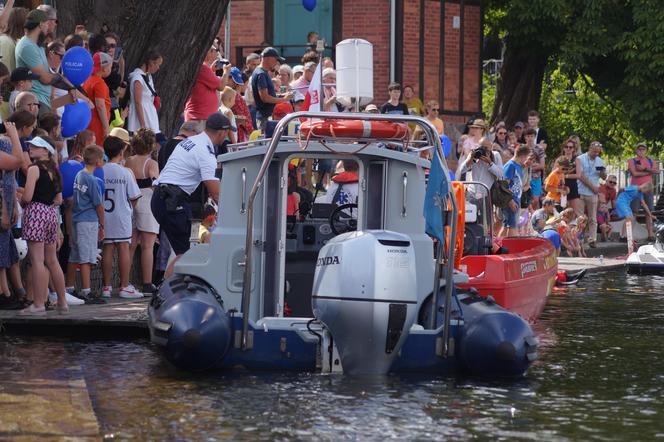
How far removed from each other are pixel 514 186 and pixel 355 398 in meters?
12.0

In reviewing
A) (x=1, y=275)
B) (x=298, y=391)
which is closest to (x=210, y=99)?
(x=1, y=275)

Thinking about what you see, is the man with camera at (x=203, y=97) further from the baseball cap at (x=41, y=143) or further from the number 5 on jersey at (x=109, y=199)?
the baseball cap at (x=41, y=143)

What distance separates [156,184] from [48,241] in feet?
5.30

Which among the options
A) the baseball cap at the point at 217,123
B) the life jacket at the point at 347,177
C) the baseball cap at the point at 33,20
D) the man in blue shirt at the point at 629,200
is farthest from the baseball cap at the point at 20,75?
the man in blue shirt at the point at 629,200

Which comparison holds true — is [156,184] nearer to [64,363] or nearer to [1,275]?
[1,275]

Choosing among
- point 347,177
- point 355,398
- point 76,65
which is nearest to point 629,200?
point 76,65

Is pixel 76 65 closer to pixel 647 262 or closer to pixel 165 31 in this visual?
pixel 165 31

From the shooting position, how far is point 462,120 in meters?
35.2

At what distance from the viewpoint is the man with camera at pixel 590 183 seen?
95.6 ft

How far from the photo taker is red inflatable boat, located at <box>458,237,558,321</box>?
48.3ft

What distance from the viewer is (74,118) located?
1577cm

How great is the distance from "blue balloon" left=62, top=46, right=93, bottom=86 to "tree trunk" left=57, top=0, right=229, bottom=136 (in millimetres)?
2760

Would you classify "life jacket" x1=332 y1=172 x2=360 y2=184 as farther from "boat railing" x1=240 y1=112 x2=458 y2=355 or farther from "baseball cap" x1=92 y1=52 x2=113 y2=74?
"baseball cap" x1=92 y1=52 x2=113 y2=74

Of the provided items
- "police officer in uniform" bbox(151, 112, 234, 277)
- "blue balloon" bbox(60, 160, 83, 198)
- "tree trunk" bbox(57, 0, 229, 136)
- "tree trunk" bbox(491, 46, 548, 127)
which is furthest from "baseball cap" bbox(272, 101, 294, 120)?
"tree trunk" bbox(491, 46, 548, 127)
